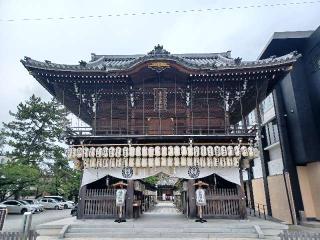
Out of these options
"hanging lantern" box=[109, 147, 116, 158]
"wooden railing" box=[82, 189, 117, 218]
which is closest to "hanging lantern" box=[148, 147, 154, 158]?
"hanging lantern" box=[109, 147, 116, 158]

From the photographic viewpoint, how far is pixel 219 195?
1520 centimetres

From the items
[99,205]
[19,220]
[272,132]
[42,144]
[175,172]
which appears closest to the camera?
[99,205]

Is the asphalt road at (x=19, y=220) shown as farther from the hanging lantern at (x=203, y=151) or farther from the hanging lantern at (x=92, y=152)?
the hanging lantern at (x=203, y=151)

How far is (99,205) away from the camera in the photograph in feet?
50.1

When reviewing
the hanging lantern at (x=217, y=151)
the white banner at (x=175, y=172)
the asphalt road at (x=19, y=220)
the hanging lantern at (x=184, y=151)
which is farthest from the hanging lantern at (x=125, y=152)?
the asphalt road at (x=19, y=220)

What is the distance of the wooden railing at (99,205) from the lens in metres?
15.1

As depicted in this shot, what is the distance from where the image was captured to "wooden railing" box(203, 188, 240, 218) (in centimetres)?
1499

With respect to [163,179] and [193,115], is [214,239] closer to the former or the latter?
[193,115]

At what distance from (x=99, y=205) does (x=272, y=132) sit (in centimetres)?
1644

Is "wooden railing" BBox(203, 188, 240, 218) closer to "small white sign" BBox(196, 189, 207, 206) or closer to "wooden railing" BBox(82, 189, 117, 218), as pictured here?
"small white sign" BBox(196, 189, 207, 206)

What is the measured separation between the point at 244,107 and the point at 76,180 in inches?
1253

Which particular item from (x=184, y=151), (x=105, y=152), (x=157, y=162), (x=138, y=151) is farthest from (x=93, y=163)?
(x=184, y=151)

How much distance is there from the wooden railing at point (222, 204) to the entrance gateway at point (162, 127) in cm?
6

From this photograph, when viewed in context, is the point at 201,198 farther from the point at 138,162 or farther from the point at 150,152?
the point at 138,162
